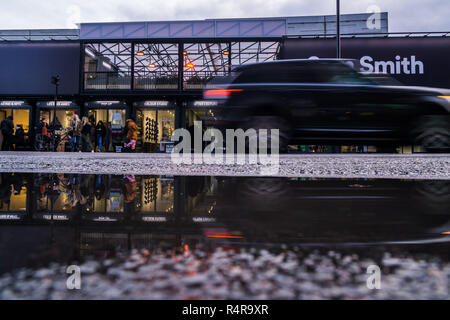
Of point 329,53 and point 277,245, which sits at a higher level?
point 329,53

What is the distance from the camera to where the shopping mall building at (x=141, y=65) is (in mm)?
22094

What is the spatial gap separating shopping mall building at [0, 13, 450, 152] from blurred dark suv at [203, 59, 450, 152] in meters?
17.2

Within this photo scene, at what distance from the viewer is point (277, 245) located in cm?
66

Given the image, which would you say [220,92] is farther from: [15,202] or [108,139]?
[108,139]

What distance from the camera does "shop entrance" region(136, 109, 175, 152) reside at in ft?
73.8

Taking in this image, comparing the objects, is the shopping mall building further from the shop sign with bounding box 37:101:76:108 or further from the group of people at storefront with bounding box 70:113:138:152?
the group of people at storefront with bounding box 70:113:138:152

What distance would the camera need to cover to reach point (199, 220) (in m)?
0.93

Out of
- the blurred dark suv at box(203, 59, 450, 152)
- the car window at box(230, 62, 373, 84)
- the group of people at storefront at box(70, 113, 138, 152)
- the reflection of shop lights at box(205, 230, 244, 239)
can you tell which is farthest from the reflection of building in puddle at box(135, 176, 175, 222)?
the group of people at storefront at box(70, 113, 138, 152)

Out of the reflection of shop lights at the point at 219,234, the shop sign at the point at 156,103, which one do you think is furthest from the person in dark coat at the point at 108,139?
the reflection of shop lights at the point at 219,234

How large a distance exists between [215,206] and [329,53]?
70.0 feet

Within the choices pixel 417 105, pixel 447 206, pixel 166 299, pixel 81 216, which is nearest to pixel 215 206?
pixel 81 216

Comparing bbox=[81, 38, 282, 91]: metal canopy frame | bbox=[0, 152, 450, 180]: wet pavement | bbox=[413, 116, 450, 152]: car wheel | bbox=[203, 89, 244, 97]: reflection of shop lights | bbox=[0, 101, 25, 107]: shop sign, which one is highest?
bbox=[81, 38, 282, 91]: metal canopy frame

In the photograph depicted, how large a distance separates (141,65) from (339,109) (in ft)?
70.0
